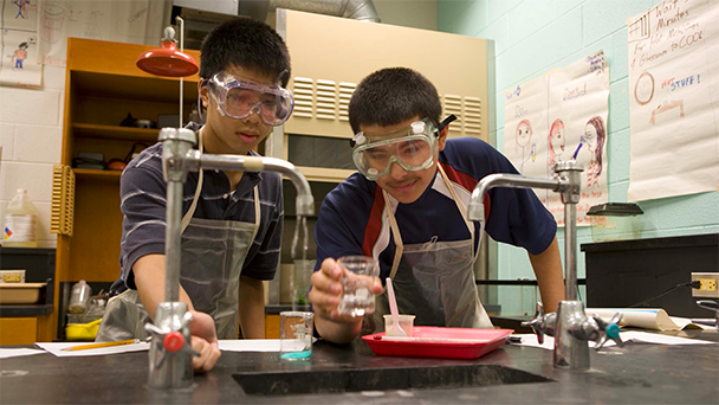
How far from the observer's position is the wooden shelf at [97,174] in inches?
137

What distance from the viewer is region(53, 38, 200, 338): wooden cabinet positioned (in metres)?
3.48

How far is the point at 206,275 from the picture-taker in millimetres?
1704

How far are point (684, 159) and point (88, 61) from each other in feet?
10.7

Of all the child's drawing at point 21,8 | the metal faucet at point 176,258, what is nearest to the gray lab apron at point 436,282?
the metal faucet at point 176,258

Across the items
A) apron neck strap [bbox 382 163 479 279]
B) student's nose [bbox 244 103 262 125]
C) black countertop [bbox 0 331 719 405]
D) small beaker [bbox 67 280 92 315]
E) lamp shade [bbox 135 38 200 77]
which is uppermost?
lamp shade [bbox 135 38 200 77]

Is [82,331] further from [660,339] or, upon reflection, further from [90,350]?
[660,339]

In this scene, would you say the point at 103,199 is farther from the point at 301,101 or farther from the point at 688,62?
the point at 688,62

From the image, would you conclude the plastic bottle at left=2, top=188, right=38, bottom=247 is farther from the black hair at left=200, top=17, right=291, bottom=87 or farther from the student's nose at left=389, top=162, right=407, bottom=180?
the student's nose at left=389, top=162, right=407, bottom=180

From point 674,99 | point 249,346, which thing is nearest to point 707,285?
point 674,99

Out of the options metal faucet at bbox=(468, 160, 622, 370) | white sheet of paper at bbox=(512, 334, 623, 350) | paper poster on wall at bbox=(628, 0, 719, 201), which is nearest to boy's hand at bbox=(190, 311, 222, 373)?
metal faucet at bbox=(468, 160, 622, 370)

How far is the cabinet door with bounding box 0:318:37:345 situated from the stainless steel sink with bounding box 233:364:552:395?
8.15ft

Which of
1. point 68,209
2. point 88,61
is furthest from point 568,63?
point 68,209

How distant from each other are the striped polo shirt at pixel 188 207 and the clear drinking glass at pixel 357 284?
0.51 meters

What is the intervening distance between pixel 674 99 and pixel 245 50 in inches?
72.5
